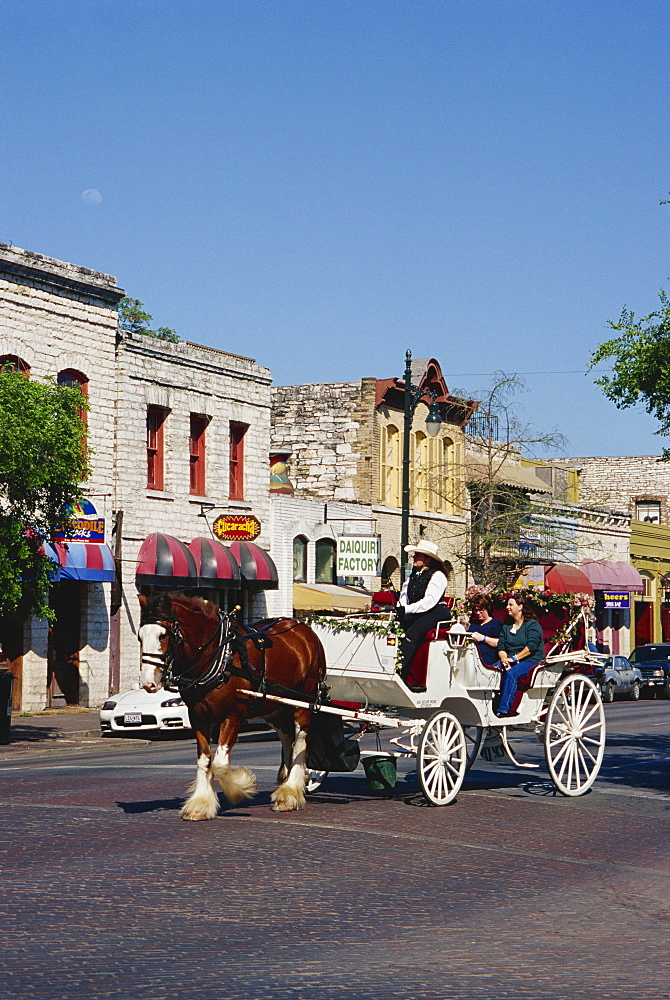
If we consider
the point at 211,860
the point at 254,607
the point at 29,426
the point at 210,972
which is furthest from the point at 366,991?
the point at 254,607

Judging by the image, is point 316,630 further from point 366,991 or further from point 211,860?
point 366,991

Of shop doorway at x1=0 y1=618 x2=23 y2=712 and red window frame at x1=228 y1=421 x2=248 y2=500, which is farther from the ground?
red window frame at x1=228 y1=421 x2=248 y2=500

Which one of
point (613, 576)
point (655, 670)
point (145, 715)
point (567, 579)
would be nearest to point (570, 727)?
point (145, 715)

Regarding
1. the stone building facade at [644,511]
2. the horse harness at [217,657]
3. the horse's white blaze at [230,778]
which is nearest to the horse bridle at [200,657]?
the horse harness at [217,657]

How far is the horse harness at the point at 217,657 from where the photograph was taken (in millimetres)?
11852

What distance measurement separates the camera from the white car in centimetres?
2378

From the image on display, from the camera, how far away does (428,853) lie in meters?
10.9

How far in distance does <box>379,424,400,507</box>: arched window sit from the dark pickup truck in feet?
33.8

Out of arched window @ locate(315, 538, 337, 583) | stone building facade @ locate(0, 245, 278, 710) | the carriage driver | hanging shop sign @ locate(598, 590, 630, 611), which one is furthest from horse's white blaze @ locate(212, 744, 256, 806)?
hanging shop sign @ locate(598, 590, 630, 611)

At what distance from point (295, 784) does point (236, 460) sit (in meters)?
25.0

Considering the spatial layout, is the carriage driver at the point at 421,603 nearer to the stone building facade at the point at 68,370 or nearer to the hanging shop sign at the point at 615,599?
the stone building facade at the point at 68,370

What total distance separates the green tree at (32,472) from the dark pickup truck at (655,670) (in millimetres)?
27629

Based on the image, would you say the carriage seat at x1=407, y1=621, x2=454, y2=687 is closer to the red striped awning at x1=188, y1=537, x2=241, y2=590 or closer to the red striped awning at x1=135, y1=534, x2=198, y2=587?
the red striped awning at x1=135, y1=534, x2=198, y2=587

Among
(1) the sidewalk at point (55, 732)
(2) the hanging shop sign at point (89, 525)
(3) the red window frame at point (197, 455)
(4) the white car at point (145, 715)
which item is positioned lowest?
(1) the sidewalk at point (55, 732)
